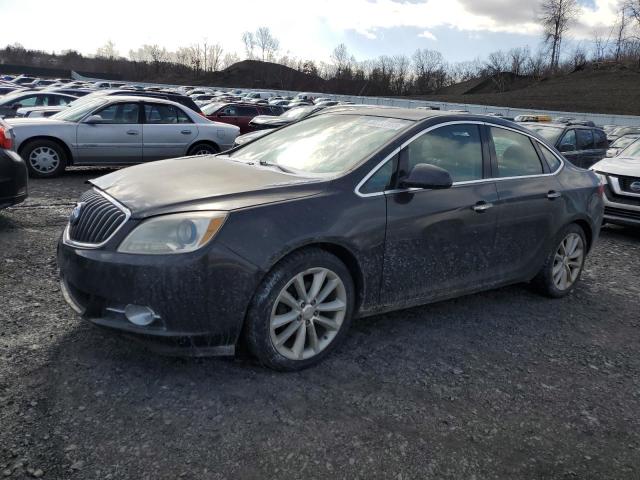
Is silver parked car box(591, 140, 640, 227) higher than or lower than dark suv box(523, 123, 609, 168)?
lower

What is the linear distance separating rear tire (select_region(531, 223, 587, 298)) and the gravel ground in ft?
2.00

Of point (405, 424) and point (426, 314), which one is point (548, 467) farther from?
point (426, 314)

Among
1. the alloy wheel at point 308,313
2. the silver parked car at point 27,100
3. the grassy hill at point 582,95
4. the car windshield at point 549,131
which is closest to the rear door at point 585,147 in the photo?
the car windshield at point 549,131

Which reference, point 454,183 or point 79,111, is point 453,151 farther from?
point 79,111

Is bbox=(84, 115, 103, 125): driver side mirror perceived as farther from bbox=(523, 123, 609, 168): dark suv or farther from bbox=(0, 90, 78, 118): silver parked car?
bbox=(523, 123, 609, 168): dark suv

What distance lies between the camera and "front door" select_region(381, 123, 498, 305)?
152 inches

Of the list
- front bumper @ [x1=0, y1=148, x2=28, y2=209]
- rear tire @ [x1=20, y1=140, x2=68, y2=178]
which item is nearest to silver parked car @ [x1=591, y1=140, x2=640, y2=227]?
front bumper @ [x1=0, y1=148, x2=28, y2=209]

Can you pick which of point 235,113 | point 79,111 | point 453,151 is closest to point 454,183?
Result: point 453,151

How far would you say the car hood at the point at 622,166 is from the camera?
27.5ft

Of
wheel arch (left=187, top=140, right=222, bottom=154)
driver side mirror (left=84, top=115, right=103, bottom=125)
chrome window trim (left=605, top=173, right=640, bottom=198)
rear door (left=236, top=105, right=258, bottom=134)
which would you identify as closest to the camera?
chrome window trim (left=605, top=173, right=640, bottom=198)

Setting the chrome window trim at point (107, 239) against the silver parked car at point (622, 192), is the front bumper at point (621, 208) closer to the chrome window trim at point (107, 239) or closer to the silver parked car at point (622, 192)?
the silver parked car at point (622, 192)

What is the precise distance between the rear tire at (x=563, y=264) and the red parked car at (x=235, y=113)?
13.0m

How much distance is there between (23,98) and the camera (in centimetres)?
1644

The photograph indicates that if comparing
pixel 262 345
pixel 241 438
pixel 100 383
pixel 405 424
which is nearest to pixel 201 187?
pixel 262 345
